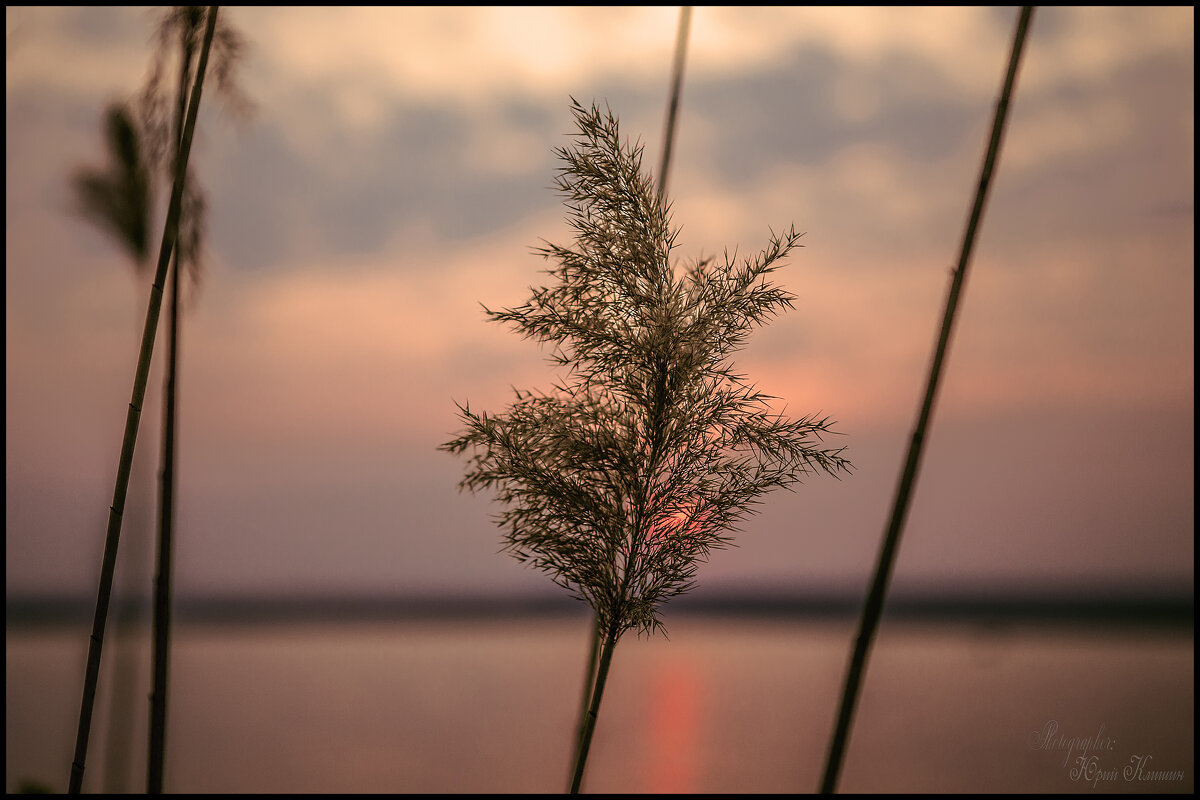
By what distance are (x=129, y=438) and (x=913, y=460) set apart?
2.85 meters

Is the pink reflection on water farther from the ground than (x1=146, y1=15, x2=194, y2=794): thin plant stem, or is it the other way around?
(x1=146, y1=15, x2=194, y2=794): thin plant stem

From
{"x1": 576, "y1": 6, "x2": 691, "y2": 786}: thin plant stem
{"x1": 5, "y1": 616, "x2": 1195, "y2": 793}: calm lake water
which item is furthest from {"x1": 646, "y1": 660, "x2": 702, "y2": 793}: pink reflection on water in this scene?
{"x1": 576, "y1": 6, "x2": 691, "y2": 786}: thin plant stem

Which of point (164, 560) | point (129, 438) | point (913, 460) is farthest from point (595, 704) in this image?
point (164, 560)

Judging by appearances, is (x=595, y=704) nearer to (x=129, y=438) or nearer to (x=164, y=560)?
(x=129, y=438)

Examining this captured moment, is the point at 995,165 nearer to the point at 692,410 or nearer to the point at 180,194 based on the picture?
the point at 692,410

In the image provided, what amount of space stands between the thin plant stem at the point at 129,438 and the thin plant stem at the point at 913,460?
272cm

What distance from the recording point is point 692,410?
275 centimetres

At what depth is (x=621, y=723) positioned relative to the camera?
12688mm

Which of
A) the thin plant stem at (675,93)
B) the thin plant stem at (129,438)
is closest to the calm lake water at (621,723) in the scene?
the thin plant stem at (129,438)

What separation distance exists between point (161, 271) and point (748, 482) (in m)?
2.11

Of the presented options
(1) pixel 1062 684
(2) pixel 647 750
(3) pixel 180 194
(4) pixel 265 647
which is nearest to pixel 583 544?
A: (3) pixel 180 194

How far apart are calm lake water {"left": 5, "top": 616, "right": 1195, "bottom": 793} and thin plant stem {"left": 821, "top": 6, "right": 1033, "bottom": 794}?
4240 millimetres

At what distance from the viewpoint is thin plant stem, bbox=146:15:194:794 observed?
11.1ft

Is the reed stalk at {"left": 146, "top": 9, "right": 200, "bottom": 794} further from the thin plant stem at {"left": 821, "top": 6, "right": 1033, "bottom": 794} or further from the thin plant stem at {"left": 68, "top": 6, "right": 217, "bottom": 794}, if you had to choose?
the thin plant stem at {"left": 821, "top": 6, "right": 1033, "bottom": 794}
